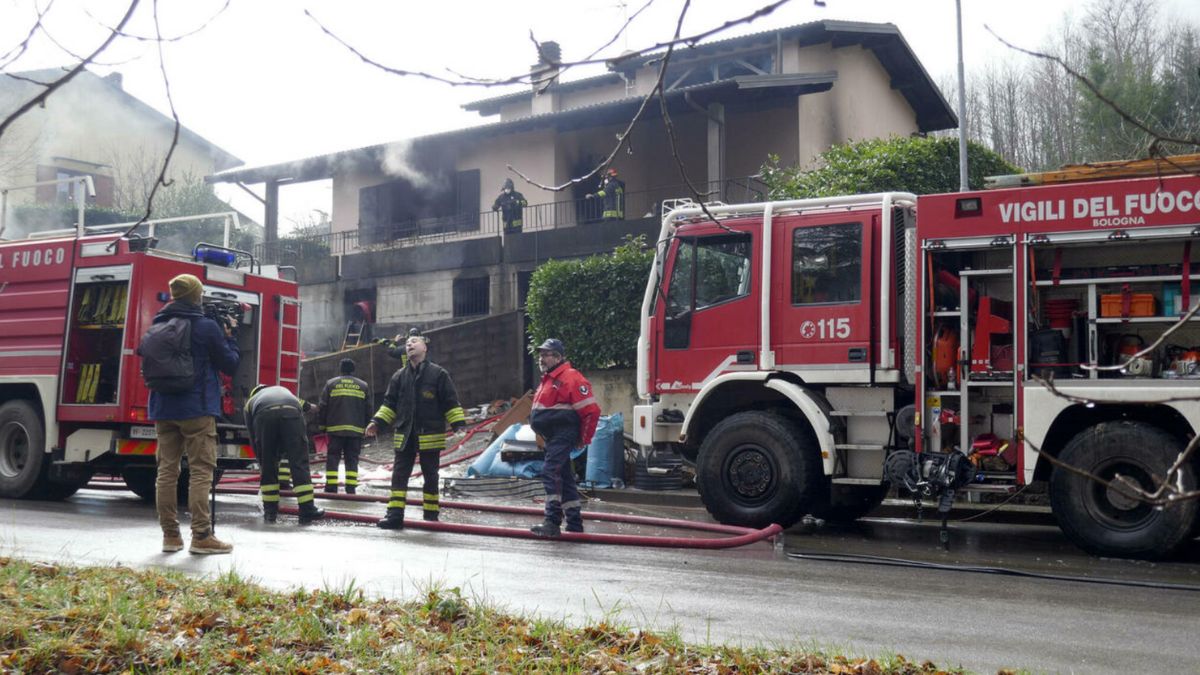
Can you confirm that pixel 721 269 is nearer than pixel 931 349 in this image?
No

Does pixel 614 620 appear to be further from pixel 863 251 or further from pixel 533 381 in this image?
pixel 533 381

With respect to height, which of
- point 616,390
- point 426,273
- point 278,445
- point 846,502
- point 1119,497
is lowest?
point 846,502

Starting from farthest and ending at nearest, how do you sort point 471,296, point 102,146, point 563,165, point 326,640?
point 102,146 < point 563,165 < point 471,296 < point 326,640

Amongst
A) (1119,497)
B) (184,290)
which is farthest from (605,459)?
(1119,497)

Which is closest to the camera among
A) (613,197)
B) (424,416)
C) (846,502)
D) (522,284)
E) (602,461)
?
(424,416)

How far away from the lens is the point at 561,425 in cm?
973

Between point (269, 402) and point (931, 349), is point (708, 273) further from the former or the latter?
point (269, 402)

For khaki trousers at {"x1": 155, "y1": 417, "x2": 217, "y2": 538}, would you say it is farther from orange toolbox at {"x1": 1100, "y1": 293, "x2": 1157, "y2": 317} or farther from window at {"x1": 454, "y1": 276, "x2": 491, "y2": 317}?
window at {"x1": 454, "y1": 276, "x2": 491, "y2": 317}

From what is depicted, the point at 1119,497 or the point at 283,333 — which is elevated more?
the point at 283,333

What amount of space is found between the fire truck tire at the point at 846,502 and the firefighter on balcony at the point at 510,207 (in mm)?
15004

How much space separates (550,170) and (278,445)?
1612 cm

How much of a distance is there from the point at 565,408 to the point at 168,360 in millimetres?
3220

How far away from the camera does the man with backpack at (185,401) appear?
807cm

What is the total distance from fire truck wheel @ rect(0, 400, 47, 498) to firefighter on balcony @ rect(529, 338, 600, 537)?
5638mm
